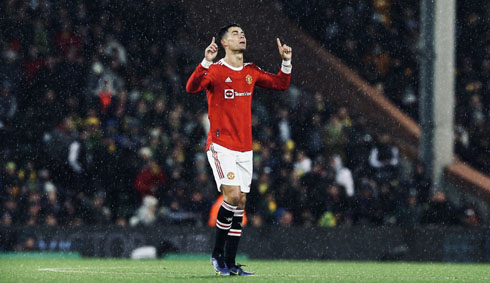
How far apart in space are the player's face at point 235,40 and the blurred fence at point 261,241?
5413 millimetres

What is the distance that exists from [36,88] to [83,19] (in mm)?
1766

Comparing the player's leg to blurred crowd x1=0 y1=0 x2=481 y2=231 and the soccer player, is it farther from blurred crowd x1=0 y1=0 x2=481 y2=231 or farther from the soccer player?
blurred crowd x1=0 y1=0 x2=481 y2=231

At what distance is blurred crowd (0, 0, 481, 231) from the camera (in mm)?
15172

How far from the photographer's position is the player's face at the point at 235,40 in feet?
30.2

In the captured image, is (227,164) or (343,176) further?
(343,176)

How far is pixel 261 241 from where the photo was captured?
14.2 meters

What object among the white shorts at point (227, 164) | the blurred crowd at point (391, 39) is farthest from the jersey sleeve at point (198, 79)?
the blurred crowd at point (391, 39)

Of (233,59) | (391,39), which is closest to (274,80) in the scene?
(233,59)

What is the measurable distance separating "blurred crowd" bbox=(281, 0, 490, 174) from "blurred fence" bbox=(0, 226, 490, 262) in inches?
158

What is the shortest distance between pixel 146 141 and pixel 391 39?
532 centimetres

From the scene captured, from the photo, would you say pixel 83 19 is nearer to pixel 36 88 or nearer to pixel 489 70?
pixel 36 88

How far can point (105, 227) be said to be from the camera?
14195 millimetres

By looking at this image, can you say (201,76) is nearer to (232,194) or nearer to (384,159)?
(232,194)

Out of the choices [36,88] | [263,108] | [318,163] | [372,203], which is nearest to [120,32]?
[36,88]
